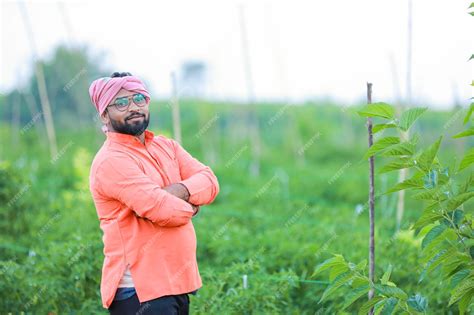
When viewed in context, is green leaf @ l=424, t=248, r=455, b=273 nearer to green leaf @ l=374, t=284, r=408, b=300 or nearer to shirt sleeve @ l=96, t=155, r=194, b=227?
green leaf @ l=374, t=284, r=408, b=300

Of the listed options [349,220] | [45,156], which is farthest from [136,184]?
[45,156]

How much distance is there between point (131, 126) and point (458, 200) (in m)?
1.39

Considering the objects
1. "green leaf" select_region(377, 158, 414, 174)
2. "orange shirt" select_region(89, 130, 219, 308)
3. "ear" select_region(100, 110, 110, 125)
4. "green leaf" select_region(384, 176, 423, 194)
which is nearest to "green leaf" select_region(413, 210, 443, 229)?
"green leaf" select_region(384, 176, 423, 194)

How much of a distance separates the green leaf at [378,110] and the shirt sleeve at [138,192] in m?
0.89

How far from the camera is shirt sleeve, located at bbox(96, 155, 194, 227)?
2.97 meters

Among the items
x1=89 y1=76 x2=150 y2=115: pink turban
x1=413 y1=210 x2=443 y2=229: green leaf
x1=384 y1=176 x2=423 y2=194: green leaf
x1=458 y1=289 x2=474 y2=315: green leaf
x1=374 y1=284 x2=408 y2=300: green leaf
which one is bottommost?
x1=458 y1=289 x2=474 y2=315: green leaf

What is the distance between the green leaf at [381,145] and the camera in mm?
2770

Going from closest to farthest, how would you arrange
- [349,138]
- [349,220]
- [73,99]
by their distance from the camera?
[349,220]
[349,138]
[73,99]

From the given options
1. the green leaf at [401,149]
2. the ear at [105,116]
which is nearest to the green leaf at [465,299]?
the green leaf at [401,149]

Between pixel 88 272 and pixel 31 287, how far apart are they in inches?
14.8

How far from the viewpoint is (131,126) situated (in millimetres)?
3090

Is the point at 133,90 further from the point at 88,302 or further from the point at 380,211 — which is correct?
the point at 380,211

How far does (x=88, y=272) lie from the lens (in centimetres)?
462

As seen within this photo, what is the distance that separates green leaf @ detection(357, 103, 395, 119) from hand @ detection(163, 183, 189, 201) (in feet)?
2.99
